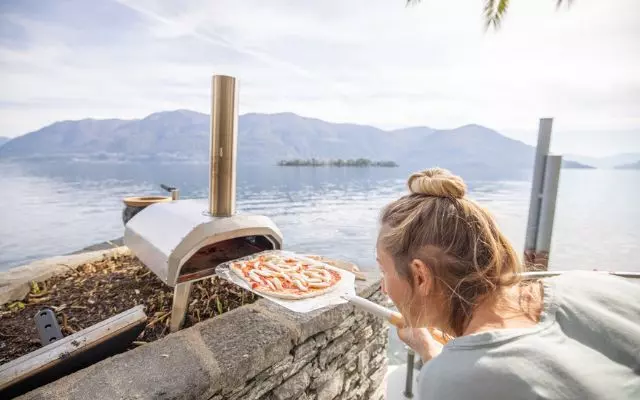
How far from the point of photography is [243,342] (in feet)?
6.29

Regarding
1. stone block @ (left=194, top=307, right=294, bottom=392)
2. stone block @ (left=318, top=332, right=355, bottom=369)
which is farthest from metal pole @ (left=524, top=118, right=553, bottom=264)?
stone block @ (left=194, top=307, right=294, bottom=392)

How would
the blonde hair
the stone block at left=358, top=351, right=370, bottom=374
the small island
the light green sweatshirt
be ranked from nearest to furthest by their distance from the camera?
the light green sweatshirt
the blonde hair
the stone block at left=358, top=351, right=370, bottom=374
the small island

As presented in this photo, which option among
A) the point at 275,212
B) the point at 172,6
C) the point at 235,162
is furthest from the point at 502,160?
the point at 235,162

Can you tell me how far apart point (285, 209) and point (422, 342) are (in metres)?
15.5

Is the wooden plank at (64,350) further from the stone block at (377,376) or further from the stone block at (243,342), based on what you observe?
the stone block at (377,376)

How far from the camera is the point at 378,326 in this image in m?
3.16

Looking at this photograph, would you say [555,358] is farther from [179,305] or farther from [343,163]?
[343,163]

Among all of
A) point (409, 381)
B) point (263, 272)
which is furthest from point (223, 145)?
point (409, 381)

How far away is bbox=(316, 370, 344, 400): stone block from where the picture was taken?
248 centimetres

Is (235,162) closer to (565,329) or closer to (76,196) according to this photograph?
(565,329)

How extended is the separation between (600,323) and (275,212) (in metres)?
14.8

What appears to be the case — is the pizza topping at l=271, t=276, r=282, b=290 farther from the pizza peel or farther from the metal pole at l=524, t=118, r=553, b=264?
the metal pole at l=524, t=118, r=553, b=264

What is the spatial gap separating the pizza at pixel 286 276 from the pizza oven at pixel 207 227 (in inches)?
8.8

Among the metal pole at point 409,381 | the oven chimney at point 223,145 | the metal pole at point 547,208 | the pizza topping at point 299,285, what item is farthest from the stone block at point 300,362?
the metal pole at point 547,208
